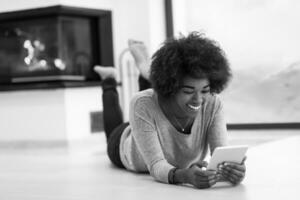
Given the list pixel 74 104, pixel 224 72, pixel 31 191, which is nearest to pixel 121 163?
pixel 31 191

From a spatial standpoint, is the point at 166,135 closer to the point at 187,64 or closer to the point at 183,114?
the point at 183,114

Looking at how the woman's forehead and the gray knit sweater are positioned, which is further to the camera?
the gray knit sweater

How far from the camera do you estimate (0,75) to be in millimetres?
4996

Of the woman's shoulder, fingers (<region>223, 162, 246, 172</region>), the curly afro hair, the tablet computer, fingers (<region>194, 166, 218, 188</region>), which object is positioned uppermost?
the curly afro hair

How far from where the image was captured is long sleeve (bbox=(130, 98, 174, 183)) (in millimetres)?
2141

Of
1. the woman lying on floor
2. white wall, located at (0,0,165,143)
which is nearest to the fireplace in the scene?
white wall, located at (0,0,165,143)

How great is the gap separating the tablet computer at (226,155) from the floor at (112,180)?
4.1 inches

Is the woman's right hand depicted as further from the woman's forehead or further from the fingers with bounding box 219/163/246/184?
the woman's forehead

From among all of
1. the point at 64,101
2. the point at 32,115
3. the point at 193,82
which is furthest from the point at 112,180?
the point at 32,115

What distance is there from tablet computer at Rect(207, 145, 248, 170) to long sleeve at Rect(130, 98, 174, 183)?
195 millimetres

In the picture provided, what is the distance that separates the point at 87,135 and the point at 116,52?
2.71 ft

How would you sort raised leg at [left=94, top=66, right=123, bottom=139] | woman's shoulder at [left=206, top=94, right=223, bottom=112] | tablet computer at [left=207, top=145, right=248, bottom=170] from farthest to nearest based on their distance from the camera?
raised leg at [left=94, top=66, right=123, bottom=139]
woman's shoulder at [left=206, top=94, right=223, bottom=112]
tablet computer at [left=207, top=145, right=248, bottom=170]

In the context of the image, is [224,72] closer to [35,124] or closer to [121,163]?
[121,163]

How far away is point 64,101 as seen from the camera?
185 inches
